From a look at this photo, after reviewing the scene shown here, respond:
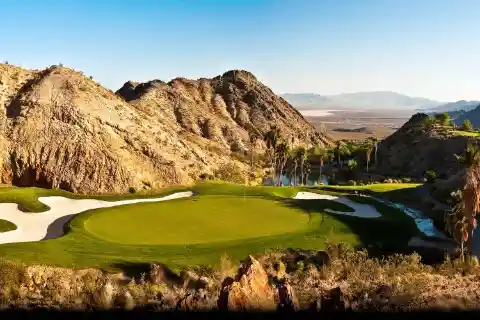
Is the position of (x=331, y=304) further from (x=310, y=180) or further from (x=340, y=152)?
(x=340, y=152)

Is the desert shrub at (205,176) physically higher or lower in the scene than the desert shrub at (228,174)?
higher

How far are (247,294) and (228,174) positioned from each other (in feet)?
195

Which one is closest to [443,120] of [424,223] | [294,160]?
[294,160]

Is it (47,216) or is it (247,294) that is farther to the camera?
(47,216)

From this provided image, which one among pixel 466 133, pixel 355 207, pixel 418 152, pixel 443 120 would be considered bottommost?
pixel 355 207

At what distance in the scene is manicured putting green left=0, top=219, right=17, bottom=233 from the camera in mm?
35875

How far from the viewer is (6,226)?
36312 mm

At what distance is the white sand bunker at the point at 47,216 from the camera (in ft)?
117

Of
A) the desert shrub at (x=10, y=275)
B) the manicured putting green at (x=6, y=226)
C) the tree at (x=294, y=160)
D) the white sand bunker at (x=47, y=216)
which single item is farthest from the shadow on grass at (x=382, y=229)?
the tree at (x=294, y=160)

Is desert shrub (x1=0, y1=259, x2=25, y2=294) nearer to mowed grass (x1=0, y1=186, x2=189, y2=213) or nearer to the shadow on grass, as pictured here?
mowed grass (x1=0, y1=186, x2=189, y2=213)

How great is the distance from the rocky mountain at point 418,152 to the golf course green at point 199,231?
4546 centimetres

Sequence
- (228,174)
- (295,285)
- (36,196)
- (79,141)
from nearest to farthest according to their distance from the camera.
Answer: (295,285) → (36,196) → (79,141) → (228,174)

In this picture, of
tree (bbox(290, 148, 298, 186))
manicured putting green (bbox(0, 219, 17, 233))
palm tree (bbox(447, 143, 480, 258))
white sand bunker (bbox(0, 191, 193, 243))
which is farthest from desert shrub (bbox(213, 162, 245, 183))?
palm tree (bbox(447, 143, 480, 258))

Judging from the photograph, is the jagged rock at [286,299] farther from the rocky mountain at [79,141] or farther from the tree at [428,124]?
the tree at [428,124]
